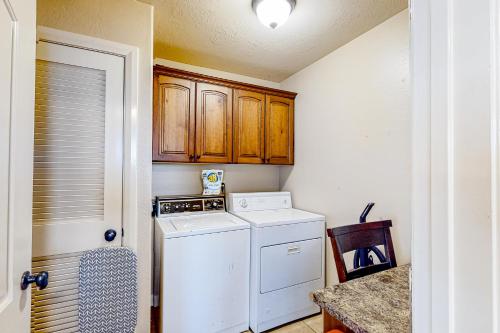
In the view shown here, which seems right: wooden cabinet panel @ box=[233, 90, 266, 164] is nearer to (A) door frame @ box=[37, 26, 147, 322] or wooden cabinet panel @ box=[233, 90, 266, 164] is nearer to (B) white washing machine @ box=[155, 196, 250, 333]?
(B) white washing machine @ box=[155, 196, 250, 333]

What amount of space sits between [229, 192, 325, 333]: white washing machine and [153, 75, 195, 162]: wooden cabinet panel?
863 millimetres

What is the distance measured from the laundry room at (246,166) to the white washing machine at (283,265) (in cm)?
2

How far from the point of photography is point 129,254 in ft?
4.91

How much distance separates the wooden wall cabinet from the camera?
2186mm

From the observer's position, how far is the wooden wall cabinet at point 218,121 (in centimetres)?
219

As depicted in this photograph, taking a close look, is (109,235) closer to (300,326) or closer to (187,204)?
(187,204)

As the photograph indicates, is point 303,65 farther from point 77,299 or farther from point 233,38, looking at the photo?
point 77,299

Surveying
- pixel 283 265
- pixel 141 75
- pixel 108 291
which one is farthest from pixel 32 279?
pixel 283 265

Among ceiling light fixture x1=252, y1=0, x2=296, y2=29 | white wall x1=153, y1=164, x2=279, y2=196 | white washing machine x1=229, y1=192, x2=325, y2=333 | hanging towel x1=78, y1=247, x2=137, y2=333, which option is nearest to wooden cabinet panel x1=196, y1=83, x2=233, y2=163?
white wall x1=153, y1=164, x2=279, y2=196

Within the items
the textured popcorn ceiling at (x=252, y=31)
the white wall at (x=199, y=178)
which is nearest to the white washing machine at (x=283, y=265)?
the white wall at (x=199, y=178)

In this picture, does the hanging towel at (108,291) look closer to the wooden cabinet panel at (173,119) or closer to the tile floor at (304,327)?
the wooden cabinet panel at (173,119)

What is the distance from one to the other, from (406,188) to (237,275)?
146 centimetres

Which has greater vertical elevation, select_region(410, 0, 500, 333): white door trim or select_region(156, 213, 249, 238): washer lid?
select_region(410, 0, 500, 333): white door trim

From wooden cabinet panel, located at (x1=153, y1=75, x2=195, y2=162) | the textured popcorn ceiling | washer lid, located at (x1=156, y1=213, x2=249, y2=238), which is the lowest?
washer lid, located at (x1=156, y1=213, x2=249, y2=238)
